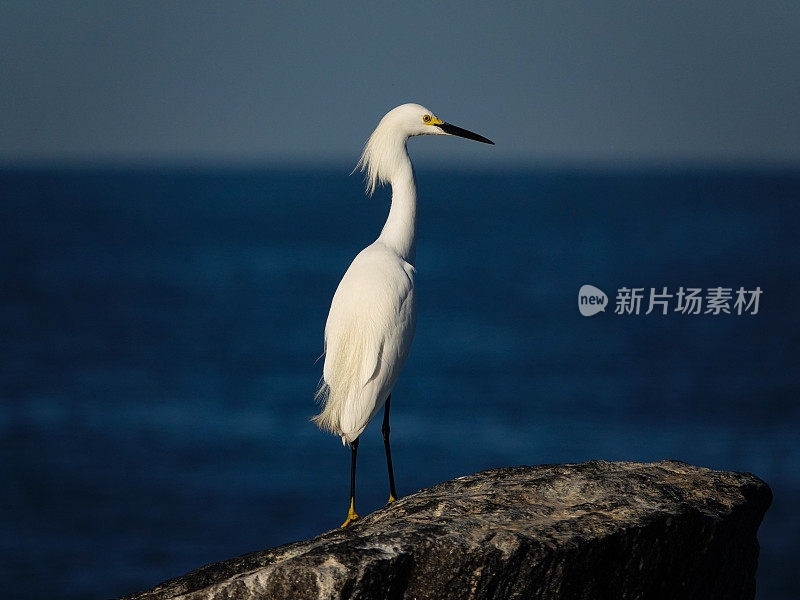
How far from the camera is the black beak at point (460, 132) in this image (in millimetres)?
6801

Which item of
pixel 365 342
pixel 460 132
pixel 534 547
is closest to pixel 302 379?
pixel 460 132

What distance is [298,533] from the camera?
1469 centimetres

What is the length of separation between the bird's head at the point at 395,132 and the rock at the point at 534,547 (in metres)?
2.87

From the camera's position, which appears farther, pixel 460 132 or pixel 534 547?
pixel 460 132

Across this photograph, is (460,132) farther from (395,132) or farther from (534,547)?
(534,547)

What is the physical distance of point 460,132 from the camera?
690cm

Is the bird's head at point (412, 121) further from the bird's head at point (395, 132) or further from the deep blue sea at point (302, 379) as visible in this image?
the deep blue sea at point (302, 379)

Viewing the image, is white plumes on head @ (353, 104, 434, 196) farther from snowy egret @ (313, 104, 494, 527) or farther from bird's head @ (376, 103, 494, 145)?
snowy egret @ (313, 104, 494, 527)
